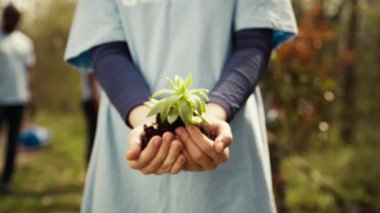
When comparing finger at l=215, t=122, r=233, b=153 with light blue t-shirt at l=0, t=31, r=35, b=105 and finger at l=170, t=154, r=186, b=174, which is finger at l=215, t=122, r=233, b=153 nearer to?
finger at l=170, t=154, r=186, b=174

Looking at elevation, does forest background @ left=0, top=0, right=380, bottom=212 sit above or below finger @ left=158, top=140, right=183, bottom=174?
below

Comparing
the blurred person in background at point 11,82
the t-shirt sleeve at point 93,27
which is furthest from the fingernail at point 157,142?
the blurred person in background at point 11,82

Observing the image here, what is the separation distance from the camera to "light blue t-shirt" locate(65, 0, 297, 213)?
1551mm

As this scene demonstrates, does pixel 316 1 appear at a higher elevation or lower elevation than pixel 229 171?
lower

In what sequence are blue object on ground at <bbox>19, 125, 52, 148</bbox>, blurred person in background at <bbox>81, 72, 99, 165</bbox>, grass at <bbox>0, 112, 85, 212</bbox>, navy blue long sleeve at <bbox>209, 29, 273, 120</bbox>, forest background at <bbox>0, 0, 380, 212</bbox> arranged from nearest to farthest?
navy blue long sleeve at <bbox>209, 29, 273, 120</bbox>
forest background at <bbox>0, 0, 380, 212</bbox>
grass at <bbox>0, 112, 85, 212</bbox>
blurred person in background at <bbox>81, 72, 99, 165</bbox>
blue object on ground at <bbox>19, 125, 52, 148</bbox>

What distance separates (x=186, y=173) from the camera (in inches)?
60.4

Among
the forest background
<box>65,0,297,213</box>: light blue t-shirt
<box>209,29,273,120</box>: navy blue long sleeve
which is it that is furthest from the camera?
the forest background

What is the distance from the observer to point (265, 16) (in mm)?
1582

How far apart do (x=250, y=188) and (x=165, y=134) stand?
0.39 m

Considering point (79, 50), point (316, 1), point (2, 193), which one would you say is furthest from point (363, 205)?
point (2, 193)

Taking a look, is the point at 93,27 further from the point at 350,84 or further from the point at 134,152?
the point at 350,84

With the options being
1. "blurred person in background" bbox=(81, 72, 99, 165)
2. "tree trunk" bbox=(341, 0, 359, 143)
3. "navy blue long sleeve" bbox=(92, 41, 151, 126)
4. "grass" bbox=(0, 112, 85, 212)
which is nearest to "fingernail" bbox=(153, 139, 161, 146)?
"navy blue long sleeve" bbox=(92, 41, 151, 126)

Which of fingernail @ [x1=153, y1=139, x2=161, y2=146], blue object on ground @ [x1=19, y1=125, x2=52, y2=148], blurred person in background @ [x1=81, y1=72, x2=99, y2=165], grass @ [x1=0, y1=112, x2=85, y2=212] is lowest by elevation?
blue object on ground @ [x1=19, y1=125, x2=52, y2=148]

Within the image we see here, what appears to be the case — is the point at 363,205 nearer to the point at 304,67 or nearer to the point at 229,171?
the point at 304,67
